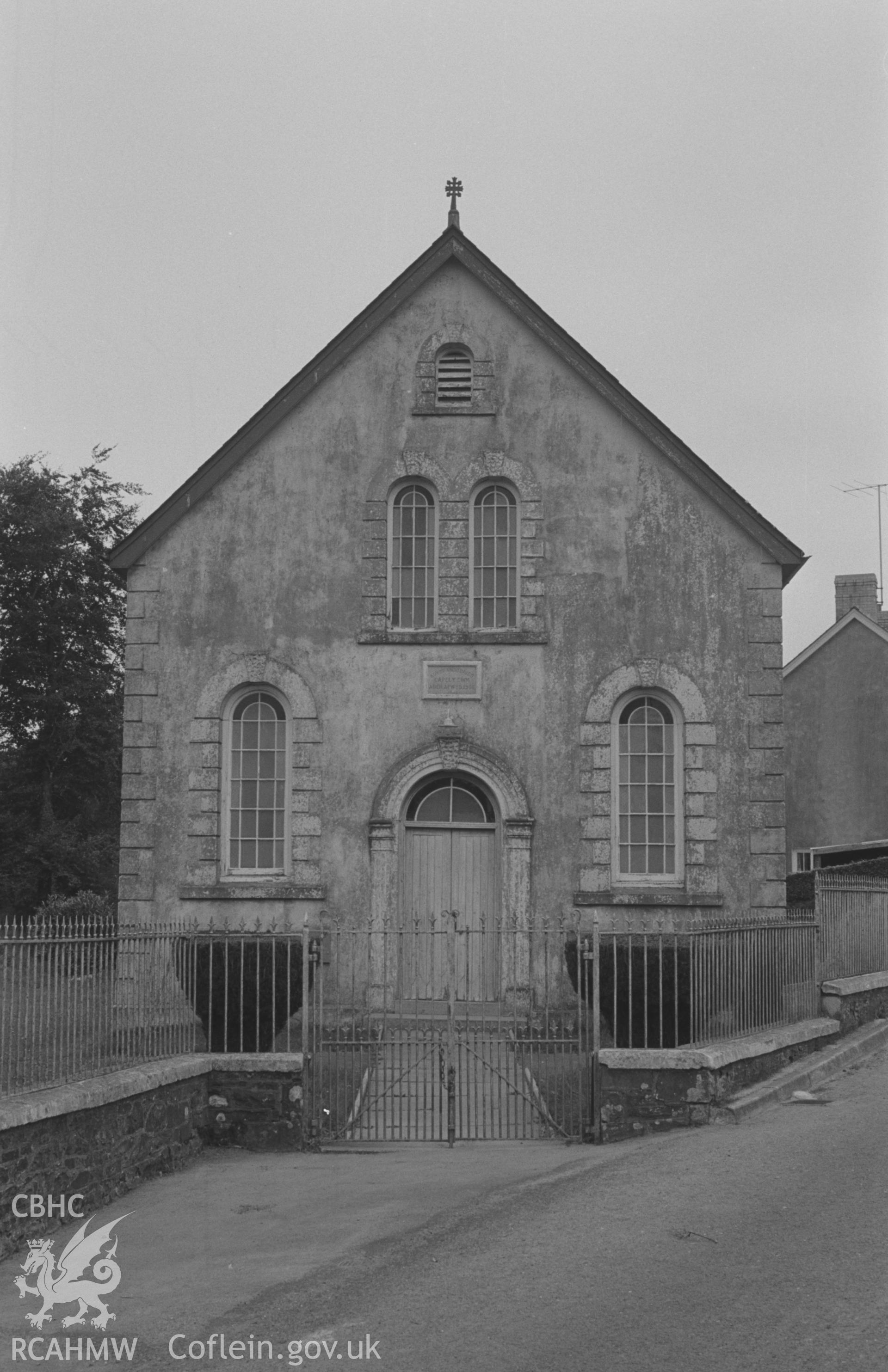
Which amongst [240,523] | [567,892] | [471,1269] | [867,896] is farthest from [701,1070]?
[240,523]

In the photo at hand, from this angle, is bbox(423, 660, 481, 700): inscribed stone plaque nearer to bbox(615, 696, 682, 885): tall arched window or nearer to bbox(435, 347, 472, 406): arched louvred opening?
bbox(615, 696, 682, 885): tall arched window

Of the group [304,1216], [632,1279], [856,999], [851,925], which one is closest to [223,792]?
[851,925]

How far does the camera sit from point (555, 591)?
1862cm

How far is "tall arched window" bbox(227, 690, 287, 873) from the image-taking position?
18500 mm

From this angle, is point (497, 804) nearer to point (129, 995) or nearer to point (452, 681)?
point (452, 681)

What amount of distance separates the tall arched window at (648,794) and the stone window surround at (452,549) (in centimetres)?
153

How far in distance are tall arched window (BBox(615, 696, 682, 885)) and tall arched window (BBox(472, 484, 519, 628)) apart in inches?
73.3

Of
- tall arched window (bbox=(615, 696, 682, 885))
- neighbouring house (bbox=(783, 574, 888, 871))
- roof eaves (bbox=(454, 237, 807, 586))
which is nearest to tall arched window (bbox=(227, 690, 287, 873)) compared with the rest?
tall arched window (bbox=(615, 696, 682, 885))

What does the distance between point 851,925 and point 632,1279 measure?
9964mm

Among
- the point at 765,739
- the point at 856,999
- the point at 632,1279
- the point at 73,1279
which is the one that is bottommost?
the point at 73,1279

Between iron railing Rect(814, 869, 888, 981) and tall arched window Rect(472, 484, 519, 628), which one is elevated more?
tall arched window Rect(472, 484, 519, 628)

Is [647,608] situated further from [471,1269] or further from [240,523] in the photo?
[471,1269]

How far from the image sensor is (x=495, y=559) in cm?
1891

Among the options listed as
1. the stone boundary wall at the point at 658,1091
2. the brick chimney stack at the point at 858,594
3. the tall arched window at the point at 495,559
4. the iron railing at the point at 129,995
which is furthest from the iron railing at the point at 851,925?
the brick chimney stack at the point at 858,594
